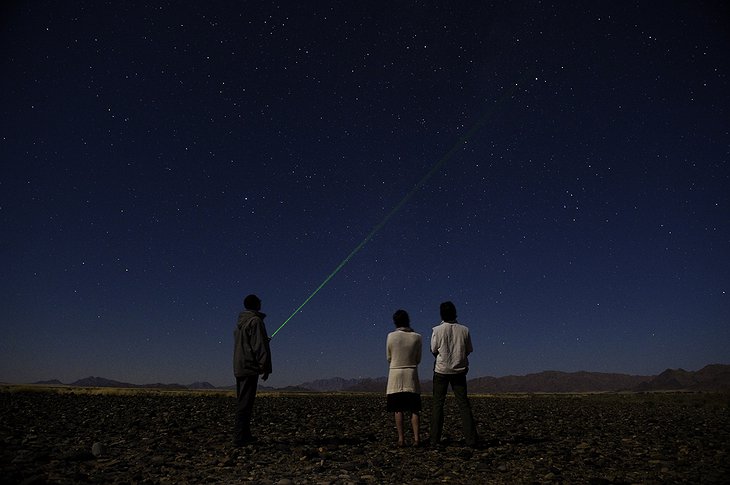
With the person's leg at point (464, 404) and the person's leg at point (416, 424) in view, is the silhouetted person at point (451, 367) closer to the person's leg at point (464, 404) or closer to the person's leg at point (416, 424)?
the person's leg at point (464, 404)

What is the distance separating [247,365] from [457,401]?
462cm

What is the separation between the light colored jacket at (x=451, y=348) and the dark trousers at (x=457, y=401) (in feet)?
0.55

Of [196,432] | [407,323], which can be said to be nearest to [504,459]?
[407,323]

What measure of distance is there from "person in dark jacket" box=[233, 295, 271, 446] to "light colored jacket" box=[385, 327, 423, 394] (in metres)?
2.64

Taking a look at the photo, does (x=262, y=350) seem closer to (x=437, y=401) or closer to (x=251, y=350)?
(x=251, y=350)

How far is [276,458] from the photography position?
28.5ft

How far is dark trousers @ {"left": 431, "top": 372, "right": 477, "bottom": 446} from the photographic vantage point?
9.74m

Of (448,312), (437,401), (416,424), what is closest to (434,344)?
(448,312)

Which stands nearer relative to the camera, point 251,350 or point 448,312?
point 251,350

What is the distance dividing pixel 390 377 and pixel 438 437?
1774 mm

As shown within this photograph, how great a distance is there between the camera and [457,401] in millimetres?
9859

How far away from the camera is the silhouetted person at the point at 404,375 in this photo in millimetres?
9414

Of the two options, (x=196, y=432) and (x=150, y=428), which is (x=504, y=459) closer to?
(x=196, y=432)

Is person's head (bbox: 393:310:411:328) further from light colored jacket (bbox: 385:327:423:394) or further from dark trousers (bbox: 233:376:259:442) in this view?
dark trousers (bbox: 233:376:259:442)
